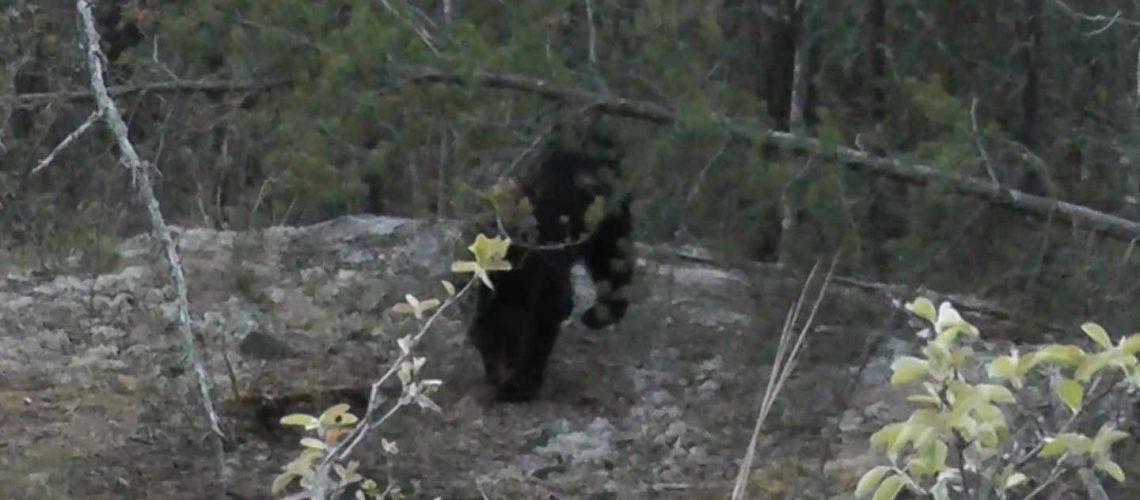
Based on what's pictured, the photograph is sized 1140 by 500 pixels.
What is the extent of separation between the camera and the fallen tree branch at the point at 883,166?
529 cm

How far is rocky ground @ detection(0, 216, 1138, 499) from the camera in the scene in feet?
19.6

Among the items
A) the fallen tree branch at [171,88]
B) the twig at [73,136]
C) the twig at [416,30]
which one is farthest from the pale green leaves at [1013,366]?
the fallen tree branch at [171,88]

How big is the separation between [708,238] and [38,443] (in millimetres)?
2601

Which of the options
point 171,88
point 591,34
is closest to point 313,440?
point 171,88

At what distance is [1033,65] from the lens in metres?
7.69

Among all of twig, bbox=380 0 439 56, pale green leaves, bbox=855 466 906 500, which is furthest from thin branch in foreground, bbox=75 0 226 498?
pale green leaves, bbox=855 466 906 500

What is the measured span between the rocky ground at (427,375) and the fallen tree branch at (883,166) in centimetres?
77

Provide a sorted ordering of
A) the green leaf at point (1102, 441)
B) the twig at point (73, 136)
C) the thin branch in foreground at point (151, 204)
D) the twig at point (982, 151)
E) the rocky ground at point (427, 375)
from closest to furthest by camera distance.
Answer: the green leaf at point (1102, 441)
the thin branch in foreground at point (151, 204)
the twig at point (73, 136)
the twig at point (982, 151)
the rocky ground at point (427, 375)

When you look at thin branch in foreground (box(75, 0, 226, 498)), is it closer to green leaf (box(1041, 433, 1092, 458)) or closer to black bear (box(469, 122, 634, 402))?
green leaf (box(1041, 433, 1092, 458))

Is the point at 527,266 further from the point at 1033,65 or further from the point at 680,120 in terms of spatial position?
the point at 1033,65

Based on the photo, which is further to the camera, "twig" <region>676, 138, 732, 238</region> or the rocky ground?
the rocky ground

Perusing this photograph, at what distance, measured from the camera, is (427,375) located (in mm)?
7047

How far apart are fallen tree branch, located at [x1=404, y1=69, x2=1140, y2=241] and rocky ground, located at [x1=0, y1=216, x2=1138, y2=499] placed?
30.3 inches

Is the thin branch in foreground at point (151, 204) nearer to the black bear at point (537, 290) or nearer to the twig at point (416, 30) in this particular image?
the twig at point (416, 30)
